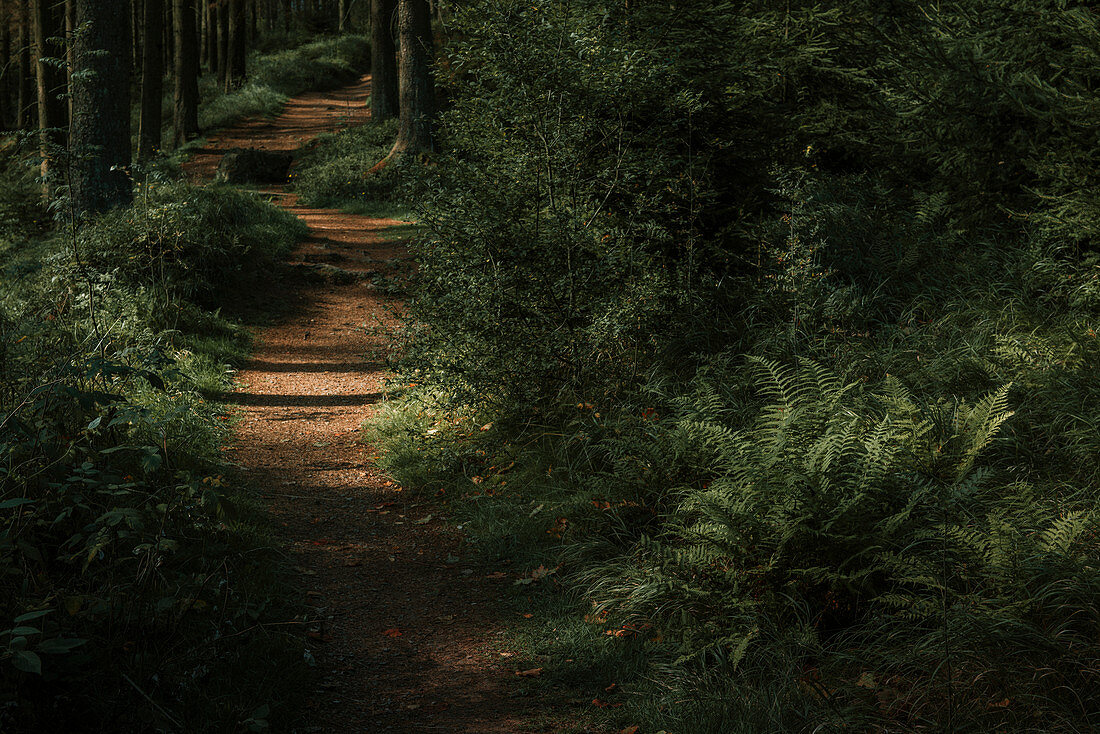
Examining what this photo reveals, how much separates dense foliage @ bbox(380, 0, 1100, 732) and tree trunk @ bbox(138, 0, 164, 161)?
620 inches

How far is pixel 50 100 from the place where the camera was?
1588cm

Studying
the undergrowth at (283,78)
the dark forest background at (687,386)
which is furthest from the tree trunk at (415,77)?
the undergrowth at (283,78)

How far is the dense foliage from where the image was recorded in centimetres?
386

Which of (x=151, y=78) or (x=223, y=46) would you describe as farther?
(x=223, y=46)

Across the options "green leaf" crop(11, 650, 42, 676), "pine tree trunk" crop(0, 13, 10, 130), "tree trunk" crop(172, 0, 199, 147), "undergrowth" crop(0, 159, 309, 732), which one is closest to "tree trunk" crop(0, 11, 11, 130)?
"pine tree trunk" crop(0, 13, 10, 130)

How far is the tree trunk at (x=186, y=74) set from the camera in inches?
896

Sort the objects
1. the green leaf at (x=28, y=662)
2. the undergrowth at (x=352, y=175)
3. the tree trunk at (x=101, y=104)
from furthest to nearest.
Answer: the undergrowth at (x=352, y=175)
the tree trunk at (x=101, y=104)
the green leaf at (x=28, y=662)

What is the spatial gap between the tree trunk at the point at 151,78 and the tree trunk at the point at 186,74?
6.86 feet

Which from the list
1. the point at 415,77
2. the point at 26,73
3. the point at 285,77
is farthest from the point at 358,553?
the point at 285,77

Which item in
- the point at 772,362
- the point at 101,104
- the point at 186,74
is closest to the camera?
the point at 772,362

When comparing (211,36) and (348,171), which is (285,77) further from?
(348,171)

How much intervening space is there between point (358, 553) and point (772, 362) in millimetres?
3177

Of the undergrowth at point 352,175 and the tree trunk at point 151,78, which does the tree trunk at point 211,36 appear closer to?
the tree trunk at point 151,78

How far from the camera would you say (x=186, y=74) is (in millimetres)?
23672
